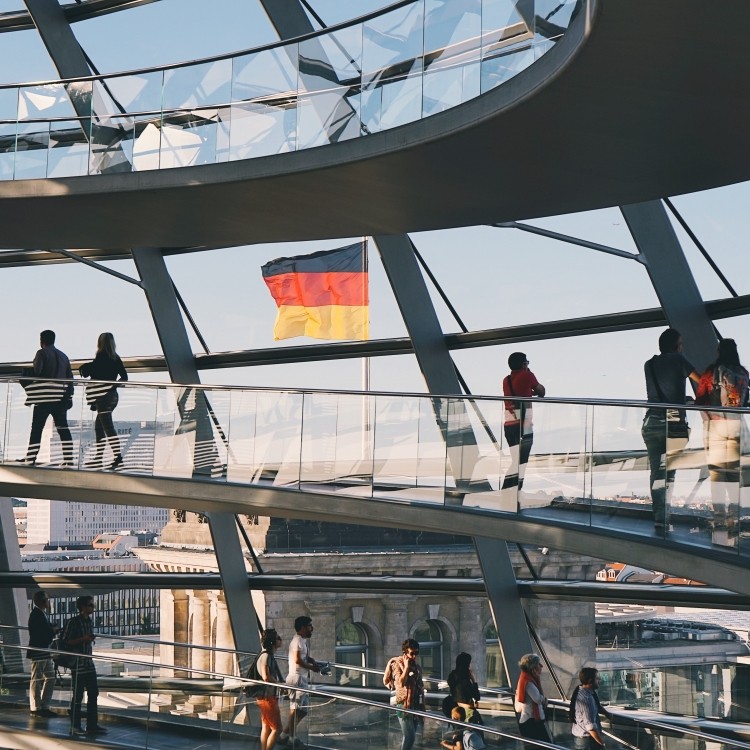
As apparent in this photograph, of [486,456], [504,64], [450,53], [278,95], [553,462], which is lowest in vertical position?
[553,462]

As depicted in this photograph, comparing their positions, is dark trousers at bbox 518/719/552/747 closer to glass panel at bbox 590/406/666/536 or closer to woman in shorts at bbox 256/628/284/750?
glass panel at bbox 590/406/666/536

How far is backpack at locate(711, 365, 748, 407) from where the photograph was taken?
10875 mm

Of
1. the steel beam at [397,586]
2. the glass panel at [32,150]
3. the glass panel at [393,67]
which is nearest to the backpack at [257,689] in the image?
the steel beam at [397,586]

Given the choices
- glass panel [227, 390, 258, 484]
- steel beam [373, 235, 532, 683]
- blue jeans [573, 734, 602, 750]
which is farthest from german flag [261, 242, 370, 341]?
blue jeans [573, 734, 602, 750]

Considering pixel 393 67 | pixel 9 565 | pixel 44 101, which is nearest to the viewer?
pixel 393 67

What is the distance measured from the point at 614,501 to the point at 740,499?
6.36 feet

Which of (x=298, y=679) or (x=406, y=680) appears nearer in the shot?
(x=406, y=680)

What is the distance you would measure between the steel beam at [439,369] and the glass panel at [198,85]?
3384 millimetres

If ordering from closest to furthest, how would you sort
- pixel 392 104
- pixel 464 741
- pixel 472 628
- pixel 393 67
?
pixel 464 741
pixel 392 104
pixel 393 67
pixel 472 628

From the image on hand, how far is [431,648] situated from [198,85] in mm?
11084

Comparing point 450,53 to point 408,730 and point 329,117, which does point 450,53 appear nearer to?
point 329,117

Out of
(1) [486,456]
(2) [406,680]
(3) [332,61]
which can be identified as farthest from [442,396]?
(3) [332,61]

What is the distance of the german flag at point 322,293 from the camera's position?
1919 cm

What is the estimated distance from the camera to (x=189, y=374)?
20.2 metres
